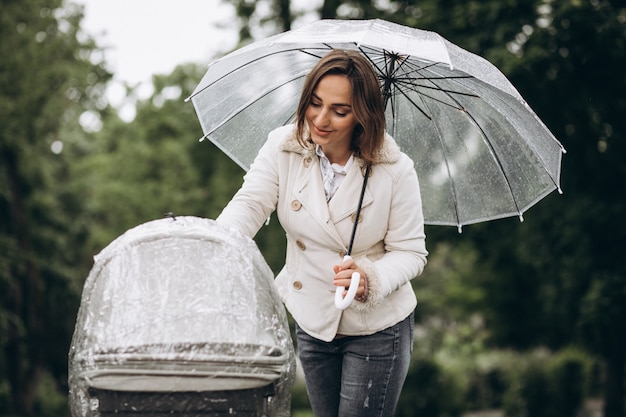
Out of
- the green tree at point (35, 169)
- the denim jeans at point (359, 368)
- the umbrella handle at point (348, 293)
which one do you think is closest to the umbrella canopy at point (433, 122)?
the denim jeans at point (359, 368)

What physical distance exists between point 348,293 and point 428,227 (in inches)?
348

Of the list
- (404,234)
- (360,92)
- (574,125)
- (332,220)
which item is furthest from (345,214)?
(574,125)

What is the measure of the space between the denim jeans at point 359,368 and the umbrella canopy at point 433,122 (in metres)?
1.00

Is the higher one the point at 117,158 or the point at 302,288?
the point at 302,288

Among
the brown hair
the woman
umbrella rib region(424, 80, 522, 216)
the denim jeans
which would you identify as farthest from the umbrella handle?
umbrella rib region(424, 80, 522, 216)

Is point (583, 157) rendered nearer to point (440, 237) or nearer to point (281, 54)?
point (440, 237)

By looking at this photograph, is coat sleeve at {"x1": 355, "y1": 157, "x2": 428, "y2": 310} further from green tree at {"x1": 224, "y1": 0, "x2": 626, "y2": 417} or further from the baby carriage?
green tree at {"x1": 224, "y1": 0, "x2": 626, "y2": 417}

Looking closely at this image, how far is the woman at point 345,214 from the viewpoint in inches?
123

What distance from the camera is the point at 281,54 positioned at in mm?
4016

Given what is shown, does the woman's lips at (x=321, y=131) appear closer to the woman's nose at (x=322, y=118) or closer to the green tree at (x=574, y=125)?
the woman's nose at (x=322, y=118)

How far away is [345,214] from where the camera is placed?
10.5 feet

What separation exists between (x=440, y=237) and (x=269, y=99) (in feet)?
27.8

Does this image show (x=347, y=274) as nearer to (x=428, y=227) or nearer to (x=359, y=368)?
(x=359, y=368)

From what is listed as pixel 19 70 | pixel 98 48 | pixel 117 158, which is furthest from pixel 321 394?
pixel 117 158
